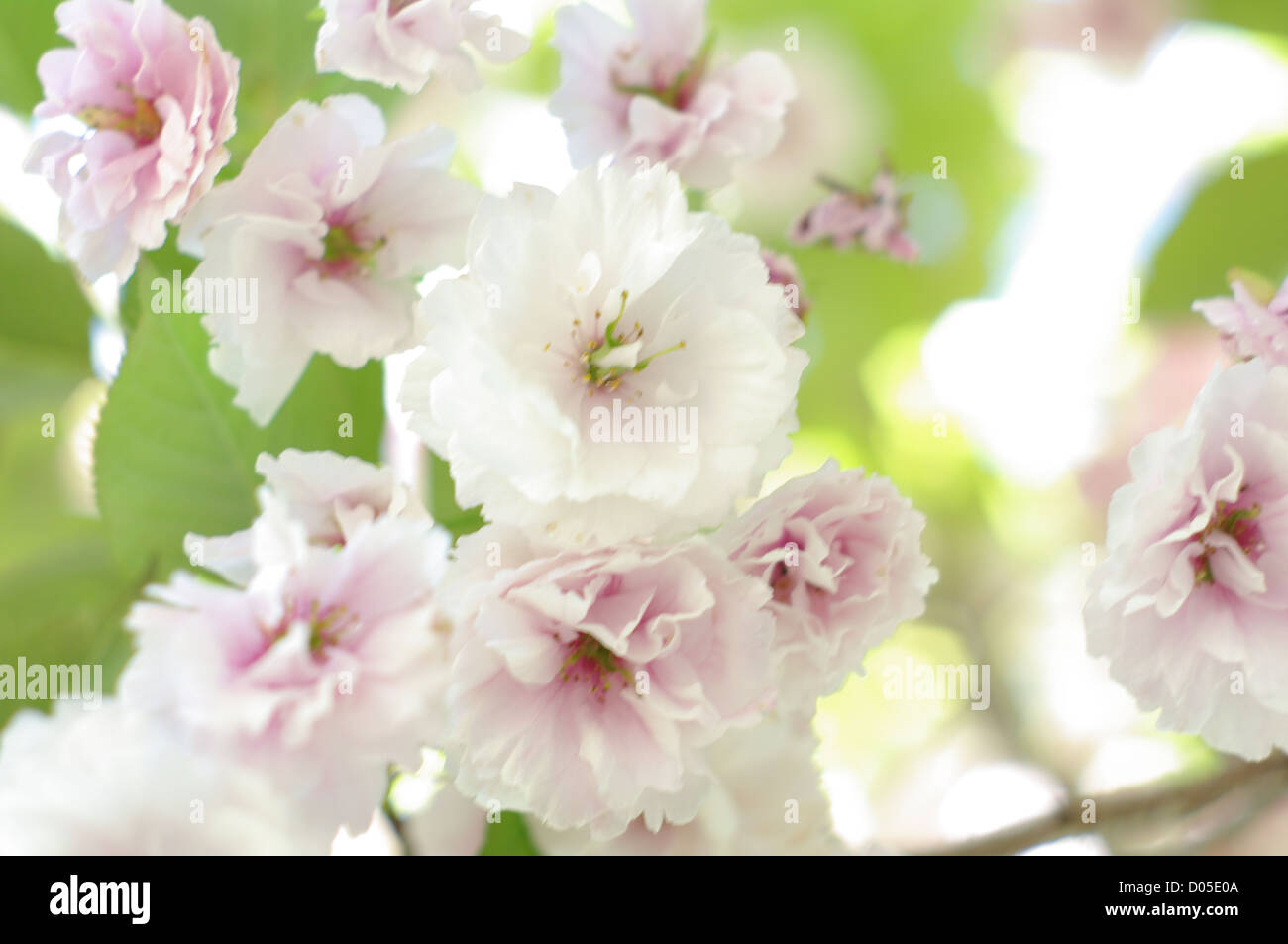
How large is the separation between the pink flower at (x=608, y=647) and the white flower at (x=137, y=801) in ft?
0.26

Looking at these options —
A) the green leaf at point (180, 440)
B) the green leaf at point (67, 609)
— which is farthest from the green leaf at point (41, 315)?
the green leaf at point (180, 440)

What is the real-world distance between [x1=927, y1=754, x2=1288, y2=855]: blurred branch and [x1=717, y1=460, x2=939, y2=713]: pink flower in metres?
0.13

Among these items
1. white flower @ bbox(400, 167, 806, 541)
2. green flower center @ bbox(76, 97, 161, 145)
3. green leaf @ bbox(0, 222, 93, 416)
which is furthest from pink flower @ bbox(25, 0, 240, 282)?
green leaf @ bbox(0, 222, 93, 416)

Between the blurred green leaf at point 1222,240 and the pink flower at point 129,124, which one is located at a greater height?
the blurred green leaf at point 1222,240

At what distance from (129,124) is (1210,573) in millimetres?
436

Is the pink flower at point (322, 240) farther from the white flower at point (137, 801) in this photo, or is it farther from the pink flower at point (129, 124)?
the white flower at point (137, 801)

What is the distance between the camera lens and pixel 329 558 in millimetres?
295

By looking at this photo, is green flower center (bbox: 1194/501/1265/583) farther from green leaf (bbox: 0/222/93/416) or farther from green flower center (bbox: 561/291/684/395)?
green leaf (bbox: 0/222/93/416)

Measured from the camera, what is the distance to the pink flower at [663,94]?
0.45 meters

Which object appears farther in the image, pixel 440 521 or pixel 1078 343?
pixel 1078 343

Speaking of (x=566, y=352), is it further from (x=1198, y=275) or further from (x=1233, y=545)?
(x=1198, y=275)

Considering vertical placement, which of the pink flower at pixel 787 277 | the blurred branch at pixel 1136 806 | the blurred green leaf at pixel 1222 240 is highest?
the blurred green leaf at pixel 1222 240
